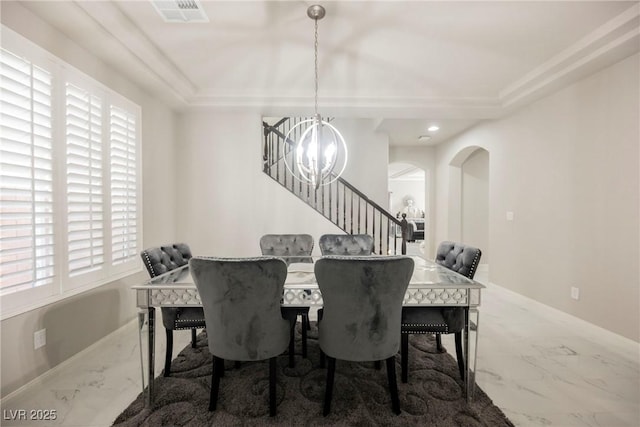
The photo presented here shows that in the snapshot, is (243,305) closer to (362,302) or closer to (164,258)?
(362,302)

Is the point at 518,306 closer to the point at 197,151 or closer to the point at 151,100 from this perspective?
the point at 197,151

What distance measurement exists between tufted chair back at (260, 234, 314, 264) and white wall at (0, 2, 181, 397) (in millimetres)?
1397

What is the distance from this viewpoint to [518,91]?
355 cm

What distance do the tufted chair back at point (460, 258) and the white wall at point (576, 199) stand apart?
1709 mm

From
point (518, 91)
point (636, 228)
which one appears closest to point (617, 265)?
point (636, 228)

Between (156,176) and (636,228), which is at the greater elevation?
(156,176)

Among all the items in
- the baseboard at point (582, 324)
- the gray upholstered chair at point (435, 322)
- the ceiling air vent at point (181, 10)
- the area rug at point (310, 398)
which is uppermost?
the ceiling air vent at point (181, 10)

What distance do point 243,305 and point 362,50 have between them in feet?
8.28

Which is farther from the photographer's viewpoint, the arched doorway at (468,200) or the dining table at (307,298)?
the arched doorway at (468,200)

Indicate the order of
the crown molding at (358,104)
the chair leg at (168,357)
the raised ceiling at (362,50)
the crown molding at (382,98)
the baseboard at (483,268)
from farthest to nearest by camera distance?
1. the baseboard at (483,268)
2. the crown molding at (358,104)
3. the crown molding at (382,98)
4. the raised ceiling at (362,50)
5. the chair leg at (168,357)

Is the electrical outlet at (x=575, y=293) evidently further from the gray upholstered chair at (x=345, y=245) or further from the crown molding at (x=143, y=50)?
the crown molding at (x=143, y=50)

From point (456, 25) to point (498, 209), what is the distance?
298 cm

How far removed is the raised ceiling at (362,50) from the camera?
2184 mm

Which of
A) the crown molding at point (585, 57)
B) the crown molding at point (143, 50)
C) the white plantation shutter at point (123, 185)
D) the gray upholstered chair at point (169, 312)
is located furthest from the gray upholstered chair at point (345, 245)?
the crown molding at point (585, 57)
